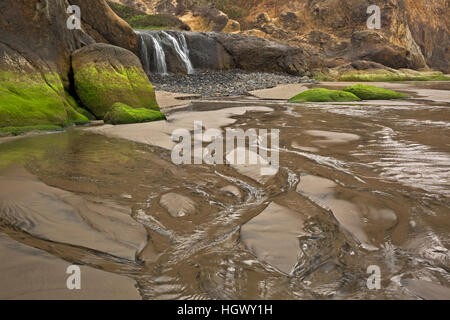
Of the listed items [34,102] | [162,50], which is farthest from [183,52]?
[34,102]

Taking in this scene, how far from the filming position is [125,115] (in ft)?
20.9

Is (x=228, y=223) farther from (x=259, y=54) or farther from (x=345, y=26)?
(x=345, y=26)

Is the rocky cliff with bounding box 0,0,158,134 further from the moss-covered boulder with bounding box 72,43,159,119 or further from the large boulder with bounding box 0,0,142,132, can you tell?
the moss-covered boulder with bounding box 72,43,159,119

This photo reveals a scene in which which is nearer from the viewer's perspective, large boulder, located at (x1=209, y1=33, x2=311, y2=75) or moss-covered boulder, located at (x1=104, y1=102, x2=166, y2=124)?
moss-covered boulder, located at (x1=104, y1=102, x2=166, y2=124)

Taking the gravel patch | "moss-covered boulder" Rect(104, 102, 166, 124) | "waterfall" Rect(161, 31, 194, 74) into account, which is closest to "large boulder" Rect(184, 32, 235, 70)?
"waterfall" Rect(161, 31, 194, 74)

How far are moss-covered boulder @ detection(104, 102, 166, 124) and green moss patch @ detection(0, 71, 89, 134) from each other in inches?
23.1

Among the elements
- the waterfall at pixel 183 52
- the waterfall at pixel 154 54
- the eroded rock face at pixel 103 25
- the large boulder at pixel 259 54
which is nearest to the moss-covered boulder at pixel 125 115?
the eroded rock face at pixel 103 25

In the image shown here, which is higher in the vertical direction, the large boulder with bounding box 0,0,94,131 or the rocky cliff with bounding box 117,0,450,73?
the rocky cliff with bounding box 117,0,450,73

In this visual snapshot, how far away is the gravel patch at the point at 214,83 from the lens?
13.3 m

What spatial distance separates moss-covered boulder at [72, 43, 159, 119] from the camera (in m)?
7.12

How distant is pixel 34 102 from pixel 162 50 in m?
12.7

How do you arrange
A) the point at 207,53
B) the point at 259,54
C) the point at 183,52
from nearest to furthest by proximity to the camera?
the point at 183,52
the point at 207,53
the point at 259,54
